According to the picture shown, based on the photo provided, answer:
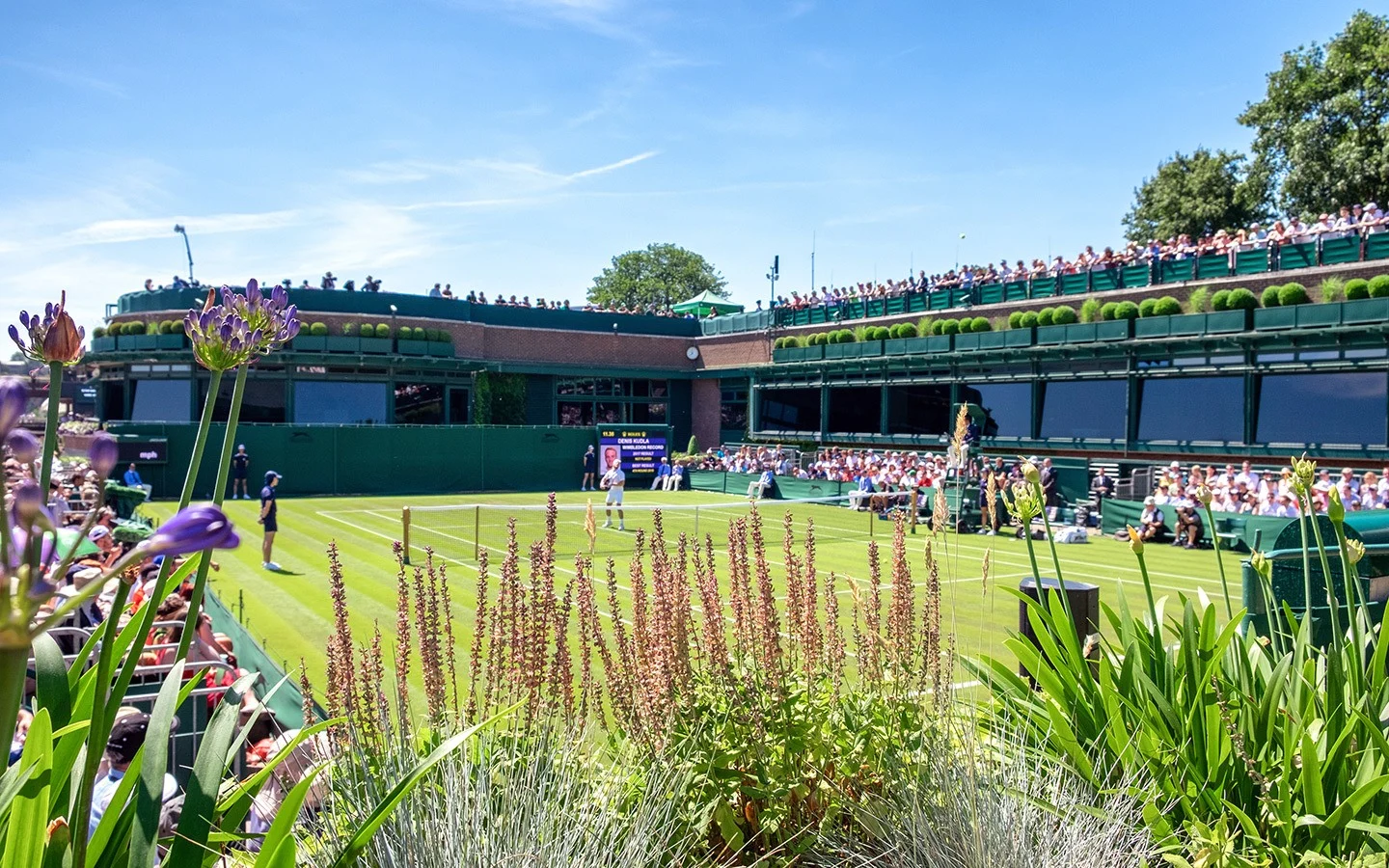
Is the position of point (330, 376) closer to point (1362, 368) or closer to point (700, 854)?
point (1362, 368)

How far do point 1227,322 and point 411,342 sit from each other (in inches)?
1293

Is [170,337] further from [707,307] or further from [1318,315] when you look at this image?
[1318,315]

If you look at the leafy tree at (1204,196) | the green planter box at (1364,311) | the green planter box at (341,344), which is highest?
the leafy tree at (1204,196)

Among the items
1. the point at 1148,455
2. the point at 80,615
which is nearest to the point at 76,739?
the point at 80,615

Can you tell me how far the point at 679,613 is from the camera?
4688 millimetres

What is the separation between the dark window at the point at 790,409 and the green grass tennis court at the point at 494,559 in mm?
12549

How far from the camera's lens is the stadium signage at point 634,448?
134 ft

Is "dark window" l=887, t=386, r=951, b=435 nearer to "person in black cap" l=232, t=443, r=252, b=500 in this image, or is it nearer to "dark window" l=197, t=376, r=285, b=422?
"person in black cap" l=232, t=443, r=252, b=500

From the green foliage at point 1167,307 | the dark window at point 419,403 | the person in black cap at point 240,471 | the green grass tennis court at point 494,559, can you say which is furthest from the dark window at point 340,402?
the green foliage at point 1167,307

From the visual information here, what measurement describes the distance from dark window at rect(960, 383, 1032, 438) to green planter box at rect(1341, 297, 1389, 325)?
11074 millimetres

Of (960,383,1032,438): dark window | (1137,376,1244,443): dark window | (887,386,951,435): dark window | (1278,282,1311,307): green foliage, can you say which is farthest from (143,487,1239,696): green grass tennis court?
(1278,282,1311,307): green foliage

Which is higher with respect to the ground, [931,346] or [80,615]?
[931,346]

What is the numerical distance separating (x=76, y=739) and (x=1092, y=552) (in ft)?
76.0

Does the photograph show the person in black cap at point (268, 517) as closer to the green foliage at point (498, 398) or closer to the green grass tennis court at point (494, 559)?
the green grass tennis court at point (494, 559)
